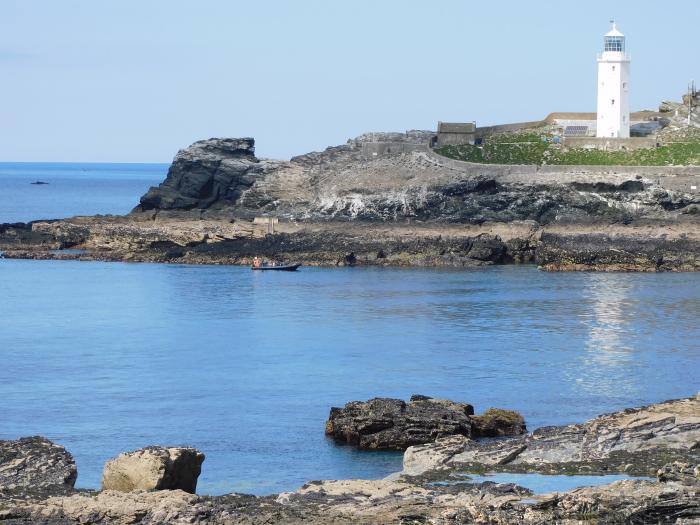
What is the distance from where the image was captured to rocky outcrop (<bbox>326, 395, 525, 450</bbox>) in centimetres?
2806

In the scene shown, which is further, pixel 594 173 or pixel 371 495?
pixel 594 173

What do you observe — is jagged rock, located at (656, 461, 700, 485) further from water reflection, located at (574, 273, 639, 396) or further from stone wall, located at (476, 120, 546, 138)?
stone wall, located at (476, 120, 546, 138)

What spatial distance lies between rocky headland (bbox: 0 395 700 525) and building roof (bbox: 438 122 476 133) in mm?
70045

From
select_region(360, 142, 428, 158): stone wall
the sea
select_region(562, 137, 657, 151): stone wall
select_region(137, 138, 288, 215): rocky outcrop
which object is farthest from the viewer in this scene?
select_region(137, 138, 288, 215): rocky outcrop

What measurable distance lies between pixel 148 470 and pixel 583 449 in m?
7.67

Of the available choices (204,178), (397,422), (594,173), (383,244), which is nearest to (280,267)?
(383,244)

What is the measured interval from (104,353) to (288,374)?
7.89 meters

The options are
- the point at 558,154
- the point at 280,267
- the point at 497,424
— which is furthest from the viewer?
the point at 558,154

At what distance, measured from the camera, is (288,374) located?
39.5 metres

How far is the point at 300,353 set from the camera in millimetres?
43719

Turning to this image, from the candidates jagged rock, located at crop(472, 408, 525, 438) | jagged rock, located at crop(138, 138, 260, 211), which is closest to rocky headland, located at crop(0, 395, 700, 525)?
jagged rock, located at crop(472, 408, 525, 438)

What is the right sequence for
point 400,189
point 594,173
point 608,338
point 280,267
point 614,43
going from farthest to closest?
point 614,43, point 400,189, point 594,173, point 280,267, point 608,338

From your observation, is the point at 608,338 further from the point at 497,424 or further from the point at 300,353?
the point at 497,424

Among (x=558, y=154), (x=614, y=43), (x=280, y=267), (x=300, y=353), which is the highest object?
(x=614, y=43)
